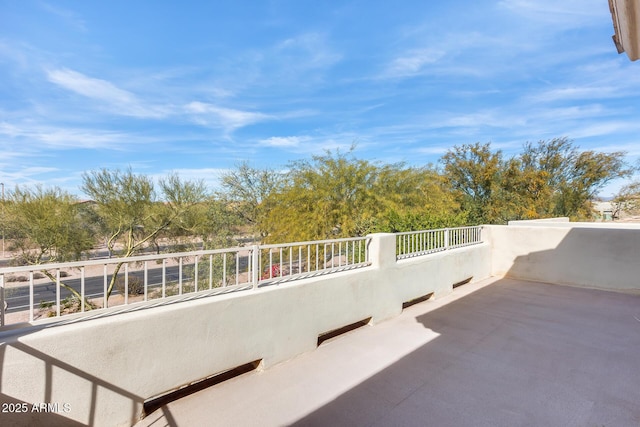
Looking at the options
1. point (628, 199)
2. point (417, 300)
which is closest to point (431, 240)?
point (417, 300)

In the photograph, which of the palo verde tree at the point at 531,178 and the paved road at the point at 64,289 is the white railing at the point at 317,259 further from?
the paved road at the point at 64,289

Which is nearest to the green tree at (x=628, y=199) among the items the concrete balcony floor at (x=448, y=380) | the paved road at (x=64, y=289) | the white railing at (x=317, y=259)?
the concrete balcony floor at (x=448, y=380)

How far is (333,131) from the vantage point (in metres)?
17.4

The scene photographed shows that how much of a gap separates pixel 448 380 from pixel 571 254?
20.0ft

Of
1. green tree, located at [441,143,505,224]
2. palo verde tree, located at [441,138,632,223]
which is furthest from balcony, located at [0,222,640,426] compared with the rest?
green tree, located at [441,143,505,224]

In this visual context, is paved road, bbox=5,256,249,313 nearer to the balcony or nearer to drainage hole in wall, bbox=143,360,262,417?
the balcony

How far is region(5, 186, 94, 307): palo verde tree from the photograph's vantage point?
1249 cm

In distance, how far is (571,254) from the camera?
6.82 metres

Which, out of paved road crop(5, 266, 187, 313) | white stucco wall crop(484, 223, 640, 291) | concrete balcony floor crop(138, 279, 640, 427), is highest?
white stucco wall crop(484, 223, 640, 291)

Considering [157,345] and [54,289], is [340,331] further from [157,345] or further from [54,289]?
[54,289]

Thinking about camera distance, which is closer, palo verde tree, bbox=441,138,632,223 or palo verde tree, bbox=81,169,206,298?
palo verde tree, bbox=81,169,206,298

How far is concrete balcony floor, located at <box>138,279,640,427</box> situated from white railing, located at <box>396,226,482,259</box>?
1.17 m

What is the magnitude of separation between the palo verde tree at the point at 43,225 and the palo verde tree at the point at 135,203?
1.04 m

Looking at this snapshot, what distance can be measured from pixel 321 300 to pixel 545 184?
17379 mm
